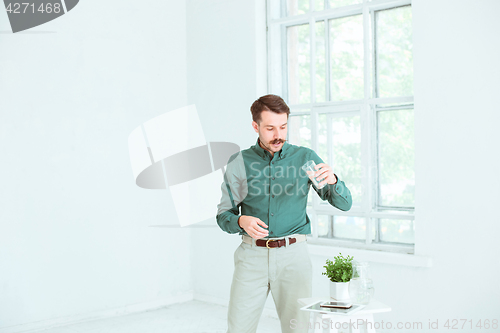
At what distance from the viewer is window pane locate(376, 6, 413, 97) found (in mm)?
3572

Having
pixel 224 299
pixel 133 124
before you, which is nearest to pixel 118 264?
pixel 224 299

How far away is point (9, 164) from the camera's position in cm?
386

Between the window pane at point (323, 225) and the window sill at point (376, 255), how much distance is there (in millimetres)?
132

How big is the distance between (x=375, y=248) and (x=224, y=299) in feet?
5.66

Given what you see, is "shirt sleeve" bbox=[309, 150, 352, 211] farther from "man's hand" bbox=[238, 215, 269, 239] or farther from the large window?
the large window

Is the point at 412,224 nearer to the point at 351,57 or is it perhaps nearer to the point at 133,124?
the point at 351,57

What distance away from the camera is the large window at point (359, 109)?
3604 millimetres

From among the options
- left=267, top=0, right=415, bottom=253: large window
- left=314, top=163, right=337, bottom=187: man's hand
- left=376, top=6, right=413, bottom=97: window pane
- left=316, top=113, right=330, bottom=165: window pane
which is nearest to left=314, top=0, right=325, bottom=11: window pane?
left=267, top=0, right=415, bottom=253: large window

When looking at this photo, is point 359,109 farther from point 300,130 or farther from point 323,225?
point 323,225

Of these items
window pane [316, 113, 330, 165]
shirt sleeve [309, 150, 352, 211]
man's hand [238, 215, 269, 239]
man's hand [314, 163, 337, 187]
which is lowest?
man's hand [238, 215, 269, 239]

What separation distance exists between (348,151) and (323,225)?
694 mm

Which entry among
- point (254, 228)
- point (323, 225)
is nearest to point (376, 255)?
point (323, 225)

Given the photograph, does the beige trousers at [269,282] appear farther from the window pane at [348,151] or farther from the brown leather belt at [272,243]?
the window pane at [348,151]

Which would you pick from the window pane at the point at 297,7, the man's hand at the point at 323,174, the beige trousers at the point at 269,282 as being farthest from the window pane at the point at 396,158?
the man's hand at the point at 323,174
